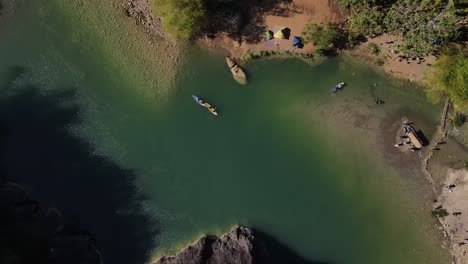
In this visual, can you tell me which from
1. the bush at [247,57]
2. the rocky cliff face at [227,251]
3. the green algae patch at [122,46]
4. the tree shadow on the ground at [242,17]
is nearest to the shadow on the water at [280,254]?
the rocky cliff face at [227,251]

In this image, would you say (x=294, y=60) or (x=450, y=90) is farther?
(x=294, y=60)

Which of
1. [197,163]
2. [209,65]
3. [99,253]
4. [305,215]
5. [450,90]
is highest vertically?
[209,65]

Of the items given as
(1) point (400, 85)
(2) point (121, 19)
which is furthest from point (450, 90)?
(2) point (121, 19)

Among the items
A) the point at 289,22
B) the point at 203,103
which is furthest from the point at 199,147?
A: the point at 289,22

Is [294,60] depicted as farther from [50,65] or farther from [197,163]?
[50,65]

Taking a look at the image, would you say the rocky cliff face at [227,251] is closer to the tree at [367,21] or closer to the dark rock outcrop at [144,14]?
the dark rock outcrop at [144,14]

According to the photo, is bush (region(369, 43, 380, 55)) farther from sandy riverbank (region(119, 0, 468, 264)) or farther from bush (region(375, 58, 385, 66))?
bush (region(375, 58, 385, 66))
